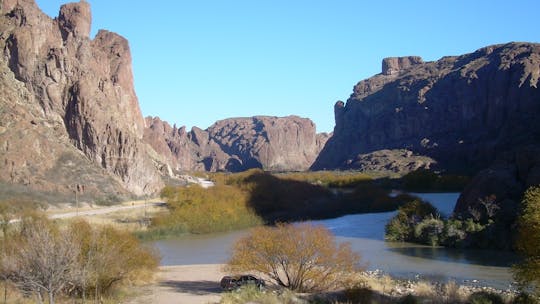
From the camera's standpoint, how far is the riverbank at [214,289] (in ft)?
83.5

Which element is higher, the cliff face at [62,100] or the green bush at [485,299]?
the cliff face at [62,100]

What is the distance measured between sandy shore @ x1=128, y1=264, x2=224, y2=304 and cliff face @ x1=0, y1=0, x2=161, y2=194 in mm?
41676

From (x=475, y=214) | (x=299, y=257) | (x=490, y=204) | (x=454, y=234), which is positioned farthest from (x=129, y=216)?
(x=299, y=257)

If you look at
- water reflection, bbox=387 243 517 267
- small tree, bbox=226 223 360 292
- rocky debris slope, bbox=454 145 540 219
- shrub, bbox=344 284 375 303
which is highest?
rocky debris slope, bbox=454 145 540 219

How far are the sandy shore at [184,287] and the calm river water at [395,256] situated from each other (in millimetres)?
6224

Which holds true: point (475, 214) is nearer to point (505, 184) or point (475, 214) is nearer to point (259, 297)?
point (505, 184)

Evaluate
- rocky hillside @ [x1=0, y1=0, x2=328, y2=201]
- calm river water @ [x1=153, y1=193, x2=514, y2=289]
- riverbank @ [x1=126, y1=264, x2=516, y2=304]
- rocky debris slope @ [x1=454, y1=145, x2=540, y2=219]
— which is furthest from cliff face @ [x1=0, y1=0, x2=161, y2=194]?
rocky debris slope @ [x1=454, y1=145, x2=540, y2=219]

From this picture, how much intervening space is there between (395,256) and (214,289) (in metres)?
18.8

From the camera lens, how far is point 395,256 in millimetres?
43625

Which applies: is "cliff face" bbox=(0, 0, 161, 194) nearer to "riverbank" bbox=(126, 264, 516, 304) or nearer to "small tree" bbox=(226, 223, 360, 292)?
"riverbank" bbox=(126, 264, 516, 304)

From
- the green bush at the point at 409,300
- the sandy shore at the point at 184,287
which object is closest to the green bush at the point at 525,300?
the green bush at the point at 409,300

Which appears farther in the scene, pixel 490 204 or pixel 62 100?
pixel 62 100

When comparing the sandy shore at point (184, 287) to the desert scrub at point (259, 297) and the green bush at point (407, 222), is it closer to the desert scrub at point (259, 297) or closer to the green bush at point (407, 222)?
the desert scrub at point (259, 297)

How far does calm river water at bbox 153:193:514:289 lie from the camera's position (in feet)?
115
